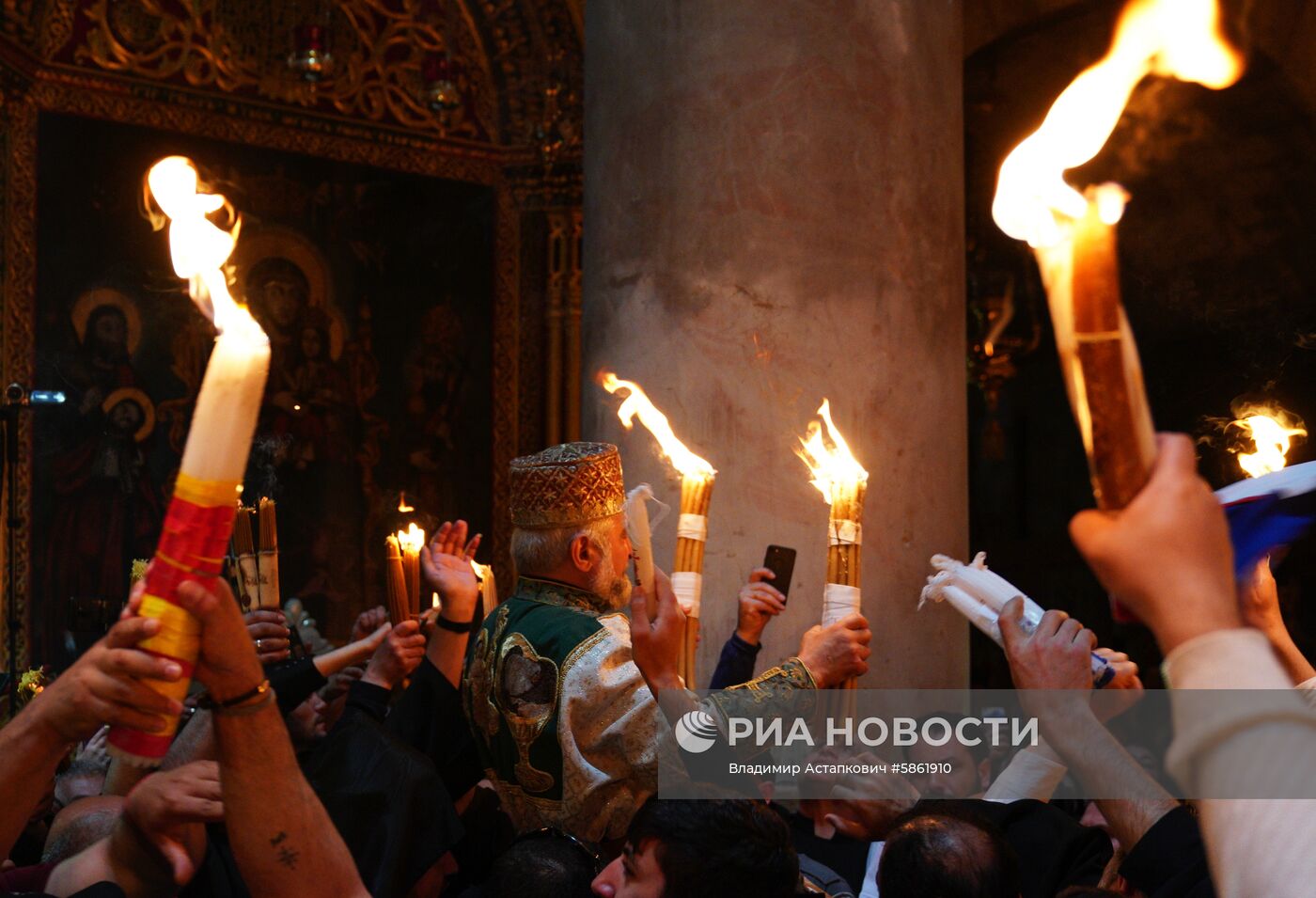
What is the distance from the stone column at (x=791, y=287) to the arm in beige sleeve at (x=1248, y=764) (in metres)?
3.64

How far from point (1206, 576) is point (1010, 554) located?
333 inches

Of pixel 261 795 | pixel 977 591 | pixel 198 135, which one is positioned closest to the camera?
pixel 261 795

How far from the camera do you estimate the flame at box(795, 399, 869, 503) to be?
3.15 m

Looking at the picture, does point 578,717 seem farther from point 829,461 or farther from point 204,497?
point 204,497

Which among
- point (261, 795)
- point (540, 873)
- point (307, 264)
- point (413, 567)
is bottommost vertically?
point (540, 873)

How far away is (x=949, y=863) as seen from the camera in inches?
83.8

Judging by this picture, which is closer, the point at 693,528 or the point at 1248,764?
the point at 1248,764

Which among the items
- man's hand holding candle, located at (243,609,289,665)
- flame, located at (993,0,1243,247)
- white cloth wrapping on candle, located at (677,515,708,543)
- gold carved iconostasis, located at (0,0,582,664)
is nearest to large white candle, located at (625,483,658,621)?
white cloth wrapping on candle, located at (677,515,708,543)

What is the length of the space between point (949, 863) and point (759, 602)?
1439 millimetres

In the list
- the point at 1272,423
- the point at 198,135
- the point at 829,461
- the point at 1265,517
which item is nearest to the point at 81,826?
the point at 1265,517

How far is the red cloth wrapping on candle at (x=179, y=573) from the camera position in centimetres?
147

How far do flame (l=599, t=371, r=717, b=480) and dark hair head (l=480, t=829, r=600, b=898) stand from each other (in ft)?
3.82

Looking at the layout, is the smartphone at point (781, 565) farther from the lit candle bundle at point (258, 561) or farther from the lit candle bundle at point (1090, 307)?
the lit candle bundle at point (1090, 307)

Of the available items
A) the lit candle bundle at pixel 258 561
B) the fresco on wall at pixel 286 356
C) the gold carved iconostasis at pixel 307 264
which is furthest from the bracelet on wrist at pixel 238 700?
the fresco on wall at pixel 286 356
